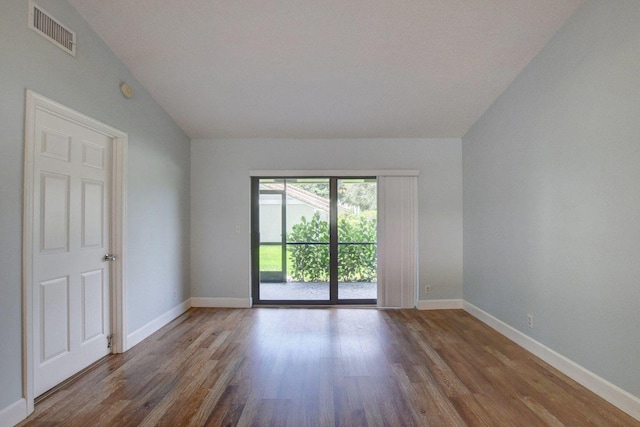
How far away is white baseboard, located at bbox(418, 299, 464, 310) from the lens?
455 cm

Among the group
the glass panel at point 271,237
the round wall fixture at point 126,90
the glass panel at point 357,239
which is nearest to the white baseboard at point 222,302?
the glass panel at point 271,237

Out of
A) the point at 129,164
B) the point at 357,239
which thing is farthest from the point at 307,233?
the point at 129,164

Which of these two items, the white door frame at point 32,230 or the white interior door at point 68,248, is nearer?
the white door frame at point 32,230

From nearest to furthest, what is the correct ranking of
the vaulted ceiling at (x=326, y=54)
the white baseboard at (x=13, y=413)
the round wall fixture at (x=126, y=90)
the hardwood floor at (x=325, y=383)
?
the white baseboard at (x=13, y=413)
the hardwood floor at (x=325, y=383)
the vaulted ceiling at (x=326, y=54)
the round wall fixture at (x=126, y=90)

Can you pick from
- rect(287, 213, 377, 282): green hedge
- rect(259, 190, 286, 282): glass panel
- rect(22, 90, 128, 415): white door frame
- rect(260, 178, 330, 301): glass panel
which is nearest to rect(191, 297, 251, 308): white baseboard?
rect(259, 190, 286, 282): glass panel

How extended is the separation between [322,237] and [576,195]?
10.0 feet

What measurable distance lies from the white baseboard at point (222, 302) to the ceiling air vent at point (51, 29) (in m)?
3.35

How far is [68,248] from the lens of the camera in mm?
2604

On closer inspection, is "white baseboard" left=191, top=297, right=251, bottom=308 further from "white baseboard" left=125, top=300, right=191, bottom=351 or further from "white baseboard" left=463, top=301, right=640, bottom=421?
"white baseboard" left=463, top=301, right=640, bottom=421

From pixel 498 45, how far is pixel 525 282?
7.67 ft

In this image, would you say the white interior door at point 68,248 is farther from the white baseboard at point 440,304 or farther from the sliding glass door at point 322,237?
the white baseboard at point 440,304

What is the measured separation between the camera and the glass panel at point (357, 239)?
15.6 feet

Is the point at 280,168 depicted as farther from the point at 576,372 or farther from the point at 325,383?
the point at 576,372

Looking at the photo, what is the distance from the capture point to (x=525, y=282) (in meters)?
3.22
